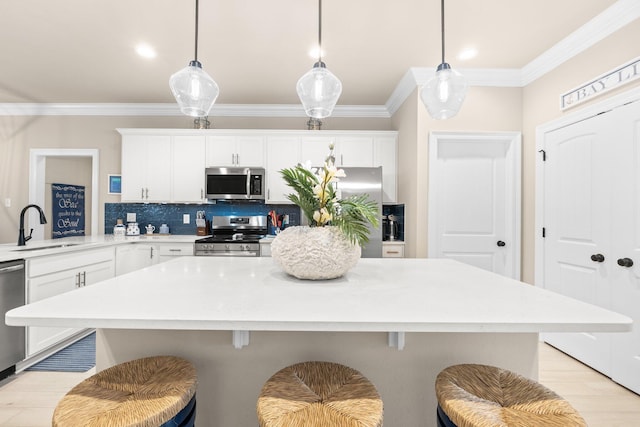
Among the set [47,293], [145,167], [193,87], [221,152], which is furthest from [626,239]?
[145,167]

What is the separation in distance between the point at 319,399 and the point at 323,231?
0.60 metres

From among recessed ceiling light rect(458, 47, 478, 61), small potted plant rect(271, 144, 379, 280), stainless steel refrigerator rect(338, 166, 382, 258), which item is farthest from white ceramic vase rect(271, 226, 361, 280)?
recessed ceiling light rect(458, 47, 478, 61)

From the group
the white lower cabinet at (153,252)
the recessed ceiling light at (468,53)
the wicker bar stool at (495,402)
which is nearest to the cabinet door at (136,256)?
the white lower cabinet at (153,252)

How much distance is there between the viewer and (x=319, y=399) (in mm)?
937

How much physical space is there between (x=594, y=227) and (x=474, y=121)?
144 centimetres

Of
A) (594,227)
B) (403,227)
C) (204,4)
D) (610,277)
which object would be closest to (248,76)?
(204,4)

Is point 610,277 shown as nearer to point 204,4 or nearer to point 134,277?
point 134,277

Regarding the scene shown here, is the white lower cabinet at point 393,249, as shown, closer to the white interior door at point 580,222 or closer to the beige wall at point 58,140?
the white interior door at point 580,222

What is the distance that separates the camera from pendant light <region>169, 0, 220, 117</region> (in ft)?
5.10

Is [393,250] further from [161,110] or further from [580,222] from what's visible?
[161,110]

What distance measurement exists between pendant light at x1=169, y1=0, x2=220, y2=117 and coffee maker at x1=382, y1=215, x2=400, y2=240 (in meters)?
2.87

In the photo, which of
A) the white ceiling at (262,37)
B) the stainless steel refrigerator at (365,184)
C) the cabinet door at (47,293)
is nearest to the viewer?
the white ceiling at (262,37)

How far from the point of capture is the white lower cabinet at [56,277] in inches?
99.3

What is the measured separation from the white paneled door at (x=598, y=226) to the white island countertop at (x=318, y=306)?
5.37 feet
